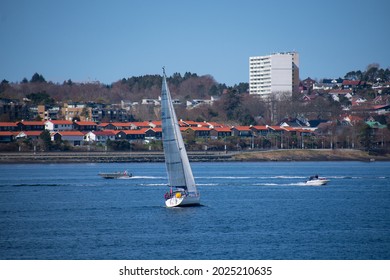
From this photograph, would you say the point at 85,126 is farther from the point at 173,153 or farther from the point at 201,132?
the point at 173,153

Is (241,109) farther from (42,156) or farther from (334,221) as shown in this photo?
(334,221)

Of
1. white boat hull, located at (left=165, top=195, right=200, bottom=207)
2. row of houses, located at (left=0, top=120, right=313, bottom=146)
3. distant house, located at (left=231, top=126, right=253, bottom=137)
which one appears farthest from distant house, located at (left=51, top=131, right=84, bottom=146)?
white boat hull, located at (left=165, top=195, right=200, bottom=207)

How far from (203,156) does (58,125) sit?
1255 inches

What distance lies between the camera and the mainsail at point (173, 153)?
46.1 m

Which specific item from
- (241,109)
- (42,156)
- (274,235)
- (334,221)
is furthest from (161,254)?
(241,109)

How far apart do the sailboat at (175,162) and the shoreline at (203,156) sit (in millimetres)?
66425

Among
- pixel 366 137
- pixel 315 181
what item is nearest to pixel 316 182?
pixel 315 181

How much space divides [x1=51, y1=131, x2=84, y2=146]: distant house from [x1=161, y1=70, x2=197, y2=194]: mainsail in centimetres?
8155

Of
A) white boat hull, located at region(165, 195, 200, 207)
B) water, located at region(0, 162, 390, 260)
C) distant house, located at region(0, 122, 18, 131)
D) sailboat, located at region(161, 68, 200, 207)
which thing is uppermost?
distant house, located at region(0, 122, 18, 131)

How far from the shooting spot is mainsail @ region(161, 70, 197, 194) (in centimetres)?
4609

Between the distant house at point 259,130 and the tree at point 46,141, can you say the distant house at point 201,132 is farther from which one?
the tree at point 46,141

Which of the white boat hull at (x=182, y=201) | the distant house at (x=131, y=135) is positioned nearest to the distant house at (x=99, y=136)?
the distant house at (x=131, y=135)

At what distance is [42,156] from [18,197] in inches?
2185

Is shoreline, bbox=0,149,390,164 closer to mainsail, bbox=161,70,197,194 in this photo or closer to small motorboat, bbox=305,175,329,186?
small motorboat, bbox=305,175,329,186
